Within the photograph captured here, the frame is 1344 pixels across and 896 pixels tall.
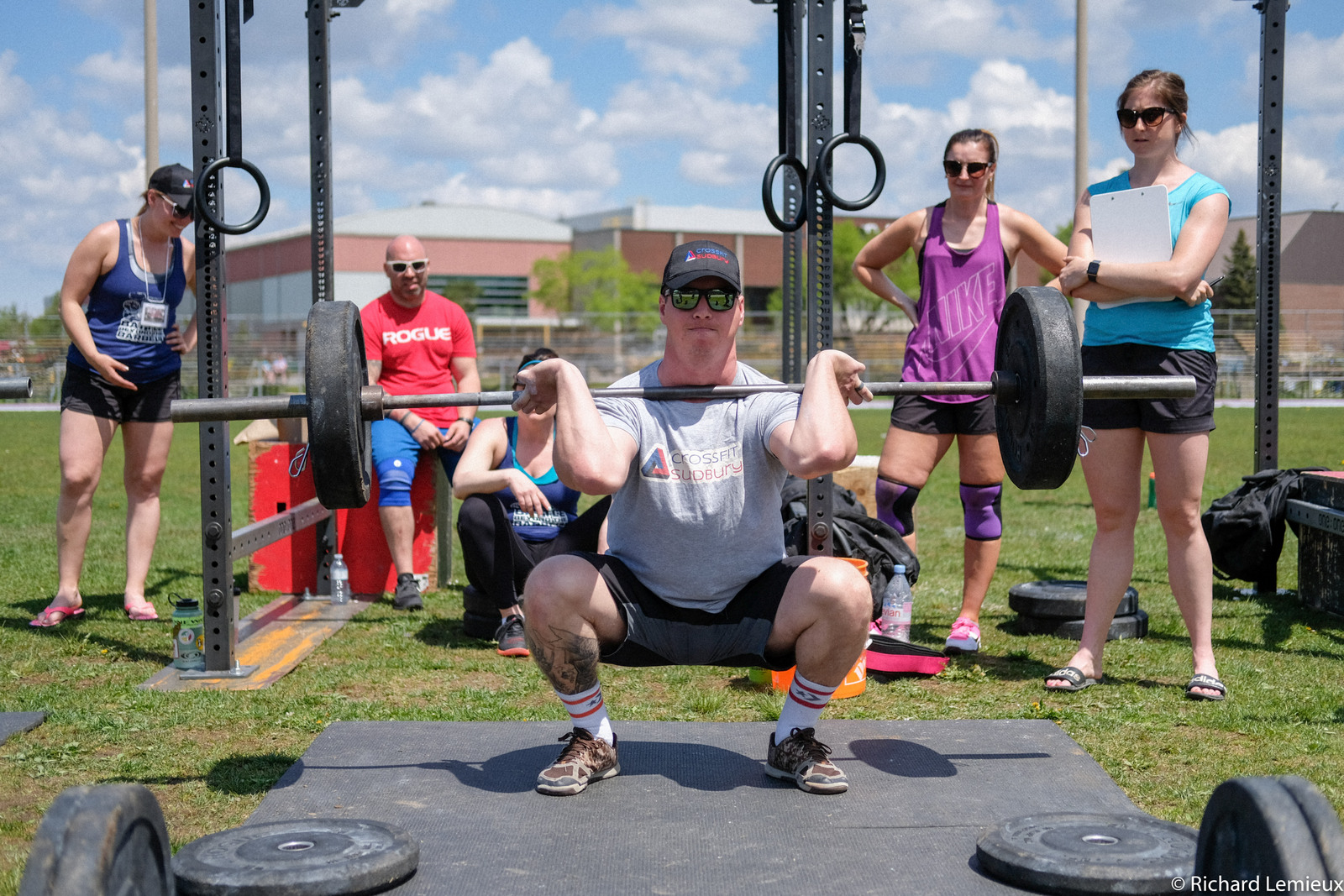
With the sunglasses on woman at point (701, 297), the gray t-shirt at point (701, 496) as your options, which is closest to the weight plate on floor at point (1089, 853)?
the gray t-shirt at point (701, 496)

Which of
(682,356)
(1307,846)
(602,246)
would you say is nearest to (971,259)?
(682,356)

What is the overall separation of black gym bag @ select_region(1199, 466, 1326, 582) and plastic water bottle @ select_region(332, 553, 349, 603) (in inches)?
141

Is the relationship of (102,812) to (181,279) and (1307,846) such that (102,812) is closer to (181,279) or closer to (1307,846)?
(1307,846)

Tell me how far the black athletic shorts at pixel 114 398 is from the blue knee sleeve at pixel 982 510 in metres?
2.92

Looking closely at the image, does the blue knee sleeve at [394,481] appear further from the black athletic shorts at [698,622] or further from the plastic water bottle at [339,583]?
the black athletic shorts at [698,622]

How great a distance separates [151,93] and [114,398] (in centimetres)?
410

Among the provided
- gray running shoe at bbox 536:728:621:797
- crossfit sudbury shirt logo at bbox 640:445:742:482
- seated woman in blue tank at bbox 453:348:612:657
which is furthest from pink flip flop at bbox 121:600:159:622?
crossfit sudbury shirt logo at bbox 640:445:742:482

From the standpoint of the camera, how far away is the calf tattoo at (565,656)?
2824 millimetres

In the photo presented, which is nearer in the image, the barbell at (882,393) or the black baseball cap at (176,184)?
the barbell at (882,393)

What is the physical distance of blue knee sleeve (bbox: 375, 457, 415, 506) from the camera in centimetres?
529

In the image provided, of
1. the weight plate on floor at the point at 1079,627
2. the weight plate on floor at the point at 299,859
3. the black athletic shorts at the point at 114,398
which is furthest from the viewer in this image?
the black athletic shorts at the point at 114,398

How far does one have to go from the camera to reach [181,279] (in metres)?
4.75

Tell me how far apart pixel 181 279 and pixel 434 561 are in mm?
1703

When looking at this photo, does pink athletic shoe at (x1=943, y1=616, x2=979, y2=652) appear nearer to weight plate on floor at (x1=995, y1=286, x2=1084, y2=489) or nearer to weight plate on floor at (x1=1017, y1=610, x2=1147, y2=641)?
weight plate on floor at (x1=1017, y1=610, x2=1147, y2=641)
